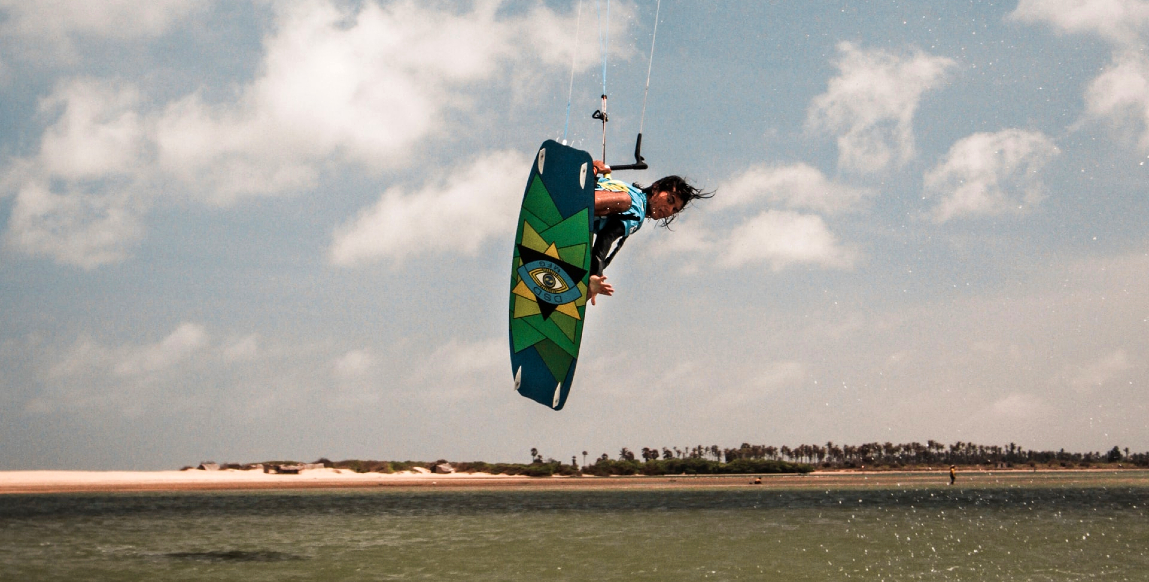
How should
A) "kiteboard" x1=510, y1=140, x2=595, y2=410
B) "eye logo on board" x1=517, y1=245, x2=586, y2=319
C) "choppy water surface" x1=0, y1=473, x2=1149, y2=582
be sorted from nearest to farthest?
"kiteboard" x1=510, y1=140, x2=595, y2=410
"eye logo on board" x1=517, y1=245, x2=586, y2=319
"choppy water surface" x1=0, y1=473, x2=1149, y2=582

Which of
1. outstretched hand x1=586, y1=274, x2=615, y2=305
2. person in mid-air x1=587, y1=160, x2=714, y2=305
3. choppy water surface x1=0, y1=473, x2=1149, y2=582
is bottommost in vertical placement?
choppy water surface x1=0, y1=473, x2=1149, y2=582

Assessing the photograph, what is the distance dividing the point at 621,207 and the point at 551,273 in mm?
759

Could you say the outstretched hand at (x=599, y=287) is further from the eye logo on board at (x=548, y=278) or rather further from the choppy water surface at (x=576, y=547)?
the choppy water surface at (x=576, y=547)

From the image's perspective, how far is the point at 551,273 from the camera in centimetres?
677

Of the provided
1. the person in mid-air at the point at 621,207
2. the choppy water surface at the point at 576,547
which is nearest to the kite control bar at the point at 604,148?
the person in mid-air at the point at 621,207

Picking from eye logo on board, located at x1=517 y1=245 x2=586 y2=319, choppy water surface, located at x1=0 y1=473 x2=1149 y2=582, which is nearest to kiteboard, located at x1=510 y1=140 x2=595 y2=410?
eye logo on board, located at x1=517 y1=245 x2=586 y2=319

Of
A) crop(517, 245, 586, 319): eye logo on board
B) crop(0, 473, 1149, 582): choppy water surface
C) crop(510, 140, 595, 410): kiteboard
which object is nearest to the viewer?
crop(510, 140, 595, 410): kiteboard

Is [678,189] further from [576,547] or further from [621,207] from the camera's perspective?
[576,547]

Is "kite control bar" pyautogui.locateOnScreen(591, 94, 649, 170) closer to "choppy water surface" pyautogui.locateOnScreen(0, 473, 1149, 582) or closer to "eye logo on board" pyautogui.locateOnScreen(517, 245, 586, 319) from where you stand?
"eye logo on board" pyautogui.locateOnScreen(517, 245, 586, 319)

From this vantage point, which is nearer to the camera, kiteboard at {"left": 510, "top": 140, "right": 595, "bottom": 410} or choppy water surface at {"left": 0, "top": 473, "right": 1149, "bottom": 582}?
kiteboard at {"left": 510, "top": 140, "right": 595, "bottom": 410}

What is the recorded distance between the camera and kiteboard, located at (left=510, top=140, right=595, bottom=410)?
259 inches

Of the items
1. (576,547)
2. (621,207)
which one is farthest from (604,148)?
(576,547)

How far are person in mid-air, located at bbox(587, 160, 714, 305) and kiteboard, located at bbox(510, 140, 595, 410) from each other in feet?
0.51

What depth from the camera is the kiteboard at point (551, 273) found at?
6570 millimetres
